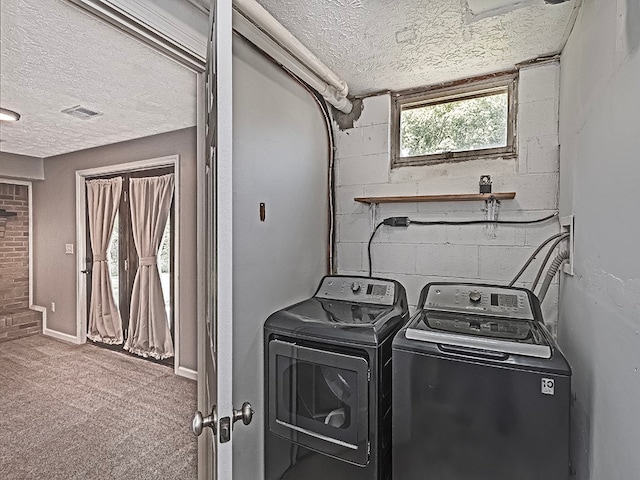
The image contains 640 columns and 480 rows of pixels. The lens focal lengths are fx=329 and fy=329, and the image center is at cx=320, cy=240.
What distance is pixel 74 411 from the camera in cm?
168

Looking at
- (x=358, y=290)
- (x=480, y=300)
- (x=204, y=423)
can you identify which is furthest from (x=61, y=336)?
(x=480, y=300)

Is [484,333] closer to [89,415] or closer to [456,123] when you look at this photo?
[456,123]

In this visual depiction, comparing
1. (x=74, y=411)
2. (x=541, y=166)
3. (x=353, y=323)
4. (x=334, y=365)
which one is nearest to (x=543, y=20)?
(x=541, y=166)

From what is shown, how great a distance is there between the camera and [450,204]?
214cm

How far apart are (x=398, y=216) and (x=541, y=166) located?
0.88 m

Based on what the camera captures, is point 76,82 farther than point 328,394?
No

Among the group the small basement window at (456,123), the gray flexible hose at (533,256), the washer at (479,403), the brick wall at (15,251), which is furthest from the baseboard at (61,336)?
the gray flexible hose at (533,256)

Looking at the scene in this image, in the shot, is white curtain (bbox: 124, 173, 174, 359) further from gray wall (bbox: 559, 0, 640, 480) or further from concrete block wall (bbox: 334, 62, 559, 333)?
gray wall (bbox: 559, 0, 640, 480)

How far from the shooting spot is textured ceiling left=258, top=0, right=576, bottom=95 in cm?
144

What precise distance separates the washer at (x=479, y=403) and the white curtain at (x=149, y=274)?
135cm

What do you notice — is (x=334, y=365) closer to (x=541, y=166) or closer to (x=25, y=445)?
(x=25, y=445)

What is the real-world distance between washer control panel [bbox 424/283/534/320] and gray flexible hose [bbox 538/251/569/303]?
0.23 metres

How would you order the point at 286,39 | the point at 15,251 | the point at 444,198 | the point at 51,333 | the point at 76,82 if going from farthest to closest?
1. the point at 444,198
2. the point at 286,39
3. the point at 76,82
4. the point at 51,333
5. the point at 15,251

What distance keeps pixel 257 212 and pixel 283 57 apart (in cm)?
80
